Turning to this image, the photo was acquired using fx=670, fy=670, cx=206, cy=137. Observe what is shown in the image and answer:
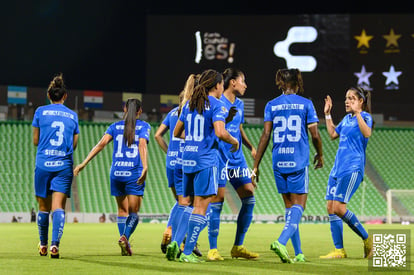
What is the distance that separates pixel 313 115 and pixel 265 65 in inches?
873

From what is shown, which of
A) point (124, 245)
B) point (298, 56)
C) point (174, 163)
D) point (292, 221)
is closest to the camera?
point (292, 221)

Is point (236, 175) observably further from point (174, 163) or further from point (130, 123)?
point (130, 123)

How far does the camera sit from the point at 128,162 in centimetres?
952

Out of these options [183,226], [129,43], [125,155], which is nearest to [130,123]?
[125,155]

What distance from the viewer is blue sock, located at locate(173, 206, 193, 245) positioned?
758 cm

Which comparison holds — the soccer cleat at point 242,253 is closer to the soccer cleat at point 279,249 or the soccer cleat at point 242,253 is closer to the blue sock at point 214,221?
the blue sock at point 214,221

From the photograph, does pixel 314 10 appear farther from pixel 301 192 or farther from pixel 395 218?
pixel 301 192

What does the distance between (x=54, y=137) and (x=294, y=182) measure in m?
3.11

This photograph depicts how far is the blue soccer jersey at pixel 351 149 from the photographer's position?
30.5 feet

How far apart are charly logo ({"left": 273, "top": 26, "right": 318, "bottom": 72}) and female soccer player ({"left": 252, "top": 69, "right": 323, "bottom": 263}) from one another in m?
21.9

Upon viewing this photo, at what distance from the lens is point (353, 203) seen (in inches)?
1200

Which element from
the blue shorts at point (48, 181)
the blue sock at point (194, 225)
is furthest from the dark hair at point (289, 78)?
the blue shorts at point (48, 181)

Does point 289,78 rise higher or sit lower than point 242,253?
higher

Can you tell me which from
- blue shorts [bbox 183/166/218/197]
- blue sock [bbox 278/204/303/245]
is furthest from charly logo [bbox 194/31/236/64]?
blue shorts [bbox 183/166/218/197]
